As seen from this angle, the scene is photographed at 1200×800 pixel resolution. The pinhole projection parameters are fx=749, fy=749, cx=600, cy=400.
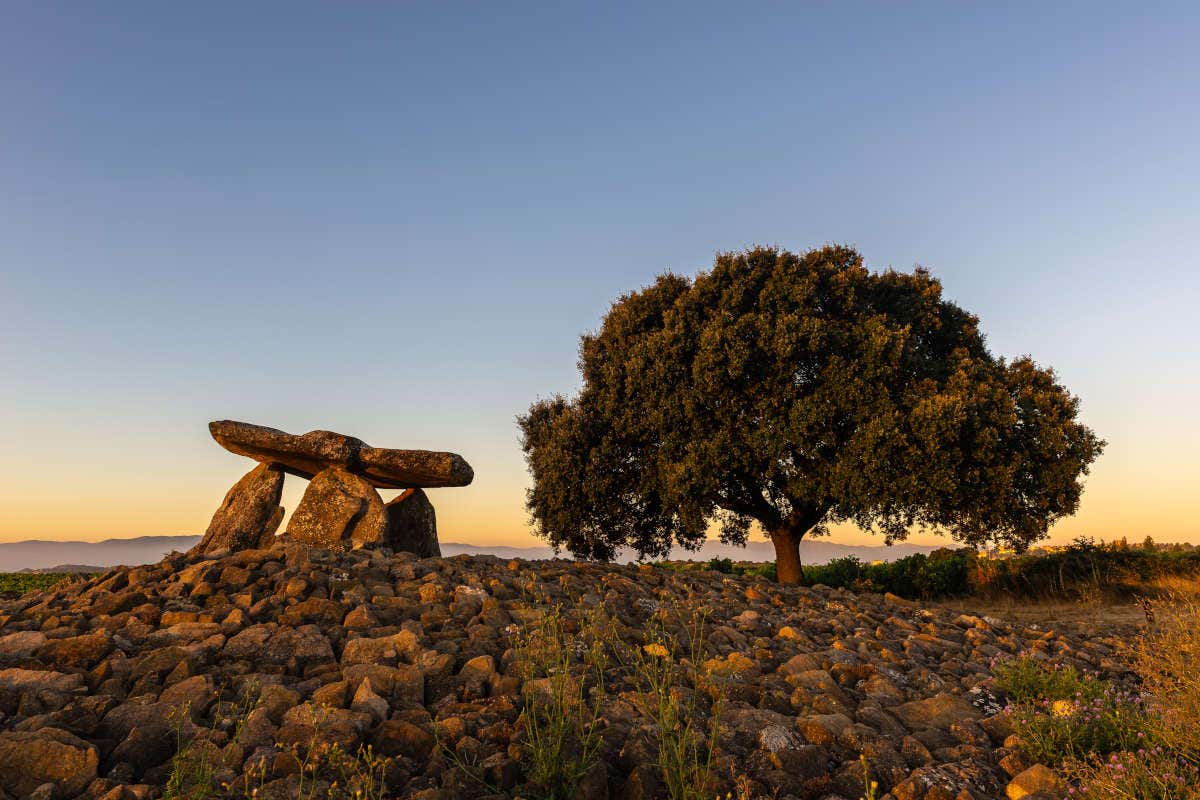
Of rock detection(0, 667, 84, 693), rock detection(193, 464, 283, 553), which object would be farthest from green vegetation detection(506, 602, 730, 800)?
rock detection(193, 464, 283, 553)

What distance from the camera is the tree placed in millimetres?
17344

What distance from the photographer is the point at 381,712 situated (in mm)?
6191

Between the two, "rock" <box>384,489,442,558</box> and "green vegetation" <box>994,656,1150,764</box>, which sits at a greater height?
Result: "rock" <box>384,489,442,558</box>

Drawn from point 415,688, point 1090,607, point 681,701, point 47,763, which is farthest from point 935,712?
point 1090,607

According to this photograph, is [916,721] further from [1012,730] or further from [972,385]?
[972,385]

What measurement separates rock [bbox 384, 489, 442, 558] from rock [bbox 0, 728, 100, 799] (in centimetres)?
977

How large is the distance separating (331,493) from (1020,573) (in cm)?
1947

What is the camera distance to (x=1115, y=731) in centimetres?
628

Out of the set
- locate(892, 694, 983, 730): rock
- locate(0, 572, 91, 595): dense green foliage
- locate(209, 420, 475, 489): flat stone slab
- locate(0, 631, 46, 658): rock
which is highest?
locate(209, 420, 475, 489): flat stone slab

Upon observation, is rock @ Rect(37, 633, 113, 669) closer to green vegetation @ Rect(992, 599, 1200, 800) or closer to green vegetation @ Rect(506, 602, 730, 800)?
green vegetation @ Rect(506, 602, 730, 800)

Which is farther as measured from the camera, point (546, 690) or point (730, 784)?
point (546, 690)

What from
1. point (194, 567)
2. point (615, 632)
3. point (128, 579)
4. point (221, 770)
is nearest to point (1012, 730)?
point (615, 632)

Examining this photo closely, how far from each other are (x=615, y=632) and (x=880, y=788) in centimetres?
331

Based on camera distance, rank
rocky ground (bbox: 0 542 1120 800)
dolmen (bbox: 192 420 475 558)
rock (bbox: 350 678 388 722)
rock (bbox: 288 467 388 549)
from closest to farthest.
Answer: rocky ground (bbox: 0 542 1120 800) < rock (bbox: 350 678 388 722) < rock (bbox: 288 467 388 549) < dolmen (bbox: 192 420 475 558)
